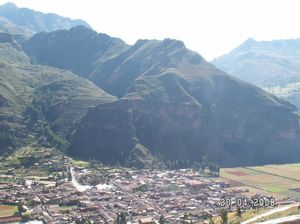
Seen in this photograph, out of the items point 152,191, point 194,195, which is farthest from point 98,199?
point 194,195

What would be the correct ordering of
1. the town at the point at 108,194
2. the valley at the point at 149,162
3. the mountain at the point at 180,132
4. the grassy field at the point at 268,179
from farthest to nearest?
the mountain at the point at 180,132 → the grassy field at the point at 268,179 → the valley at the point at 149,162 → the town at the point at 108,194

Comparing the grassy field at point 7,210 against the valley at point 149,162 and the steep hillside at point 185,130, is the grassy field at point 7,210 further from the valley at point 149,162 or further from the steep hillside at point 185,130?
the steep hillside at point 185,130

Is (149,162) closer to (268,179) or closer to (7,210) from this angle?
(268,179)

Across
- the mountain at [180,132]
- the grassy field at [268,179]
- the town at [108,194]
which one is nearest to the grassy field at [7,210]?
the town at [108,194]

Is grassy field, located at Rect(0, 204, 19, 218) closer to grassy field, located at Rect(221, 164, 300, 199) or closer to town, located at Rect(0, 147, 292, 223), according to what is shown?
town, located at Rect(0, 147, 292, 223)

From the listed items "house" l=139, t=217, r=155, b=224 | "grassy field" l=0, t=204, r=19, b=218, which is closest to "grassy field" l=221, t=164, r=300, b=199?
"house" l=139, t=217, r=155, b=224

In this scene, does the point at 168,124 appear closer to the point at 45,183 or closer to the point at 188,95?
the point at 188,95

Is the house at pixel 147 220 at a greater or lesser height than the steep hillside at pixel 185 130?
lesser
